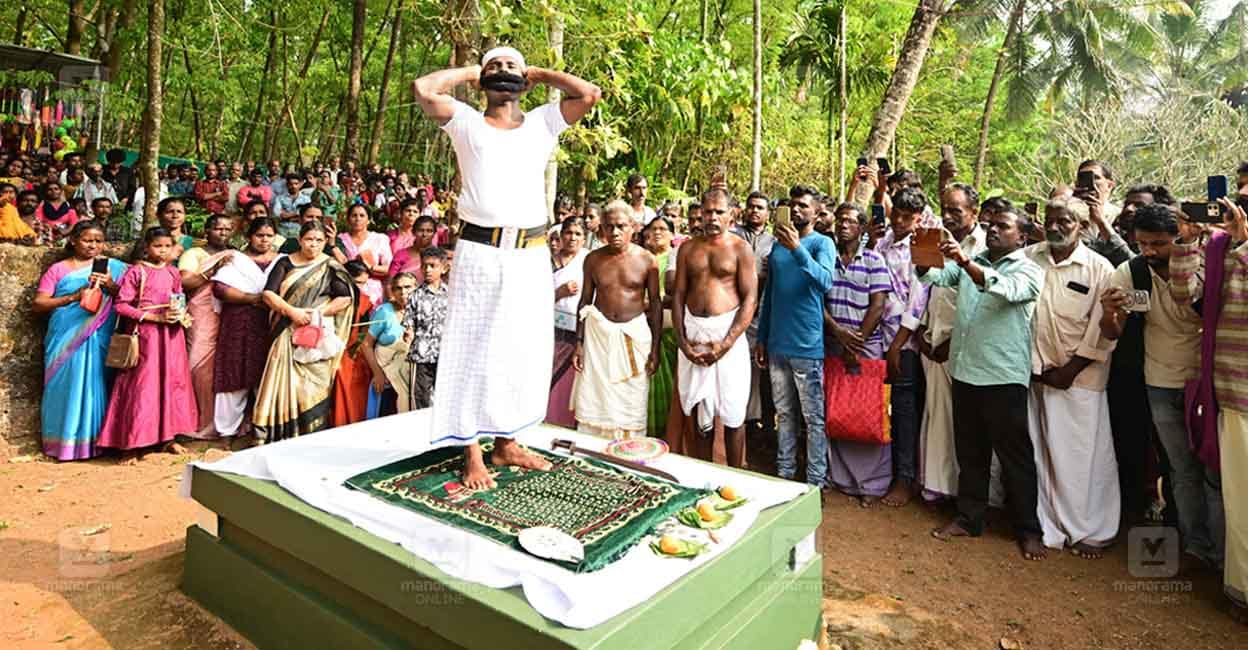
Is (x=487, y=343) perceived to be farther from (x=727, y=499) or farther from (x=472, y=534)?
(x=727, y=499)

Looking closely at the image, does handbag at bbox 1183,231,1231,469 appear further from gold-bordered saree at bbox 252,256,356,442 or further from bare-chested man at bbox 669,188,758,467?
gold-bordered saree at bbox 252,256,356,442

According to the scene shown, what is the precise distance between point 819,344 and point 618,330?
135cm

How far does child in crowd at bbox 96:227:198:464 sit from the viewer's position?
5.49 metres

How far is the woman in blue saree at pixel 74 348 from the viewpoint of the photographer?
5473mm

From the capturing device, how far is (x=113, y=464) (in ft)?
18.1

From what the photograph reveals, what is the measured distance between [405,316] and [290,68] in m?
21.8

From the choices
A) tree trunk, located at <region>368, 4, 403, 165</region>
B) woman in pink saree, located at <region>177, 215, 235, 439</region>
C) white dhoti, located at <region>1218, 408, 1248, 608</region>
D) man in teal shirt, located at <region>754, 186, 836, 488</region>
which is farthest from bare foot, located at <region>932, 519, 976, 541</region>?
tree trunk, located at <region>368, 4, 403, 165</region>

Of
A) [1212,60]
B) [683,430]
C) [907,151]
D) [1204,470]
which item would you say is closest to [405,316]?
[683,430]

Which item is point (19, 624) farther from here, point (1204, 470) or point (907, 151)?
point (907, 151)

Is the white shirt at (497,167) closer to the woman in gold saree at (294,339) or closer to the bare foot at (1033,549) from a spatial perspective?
the woman in gold saree at (294,339)

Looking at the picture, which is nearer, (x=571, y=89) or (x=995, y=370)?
(x=571, y=89)

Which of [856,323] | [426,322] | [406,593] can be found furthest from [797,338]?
[406,593]

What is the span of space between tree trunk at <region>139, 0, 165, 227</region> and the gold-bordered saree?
1992 mm

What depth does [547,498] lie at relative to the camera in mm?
3277
